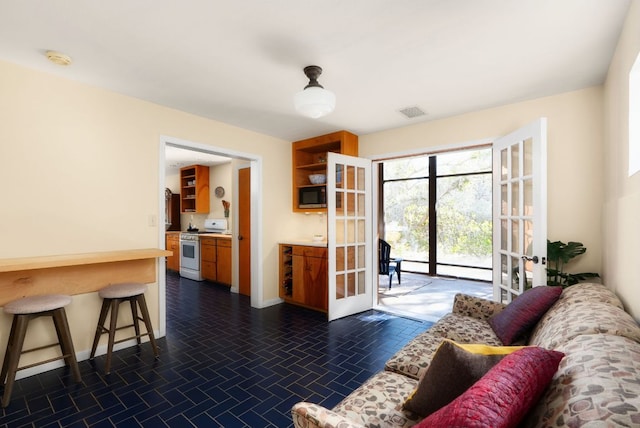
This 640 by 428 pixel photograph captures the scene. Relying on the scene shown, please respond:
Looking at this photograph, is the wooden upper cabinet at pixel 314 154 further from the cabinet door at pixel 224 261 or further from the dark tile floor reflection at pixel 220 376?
the dark tile floor reflection at pixel 220 376

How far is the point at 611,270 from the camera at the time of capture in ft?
7.09

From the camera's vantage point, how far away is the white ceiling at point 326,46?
1690mm

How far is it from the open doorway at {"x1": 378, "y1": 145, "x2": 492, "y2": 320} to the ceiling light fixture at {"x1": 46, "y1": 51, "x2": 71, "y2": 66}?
4834mm

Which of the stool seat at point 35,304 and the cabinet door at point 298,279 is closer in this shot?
the stool seat at point 35,304

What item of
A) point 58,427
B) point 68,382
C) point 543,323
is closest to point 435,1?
point 543,323

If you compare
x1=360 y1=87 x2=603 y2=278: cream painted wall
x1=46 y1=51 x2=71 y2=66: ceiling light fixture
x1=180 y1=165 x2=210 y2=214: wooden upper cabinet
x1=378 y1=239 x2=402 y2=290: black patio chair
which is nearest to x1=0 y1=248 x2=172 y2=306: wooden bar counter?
x1=46 y1=51 x2=71 y2=66: ceiling light fixture

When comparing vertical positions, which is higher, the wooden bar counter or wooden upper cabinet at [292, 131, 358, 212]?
wooden upper cabinet at [292, 131, 358, 212]

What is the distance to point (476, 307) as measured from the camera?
2.46 metres

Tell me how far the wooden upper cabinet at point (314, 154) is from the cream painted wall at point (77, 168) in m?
1.59

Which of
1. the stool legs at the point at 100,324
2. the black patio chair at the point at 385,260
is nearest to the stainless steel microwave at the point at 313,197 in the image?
the black patio chair at the point at 385,260

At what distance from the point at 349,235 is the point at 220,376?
221 centimetres

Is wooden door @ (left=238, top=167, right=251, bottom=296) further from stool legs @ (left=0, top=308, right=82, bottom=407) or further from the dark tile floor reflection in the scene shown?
stool legs @ (left=0, top=308, right=82, bottom=407)

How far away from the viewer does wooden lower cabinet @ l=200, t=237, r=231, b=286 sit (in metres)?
5.43

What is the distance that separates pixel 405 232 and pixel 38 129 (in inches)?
250
